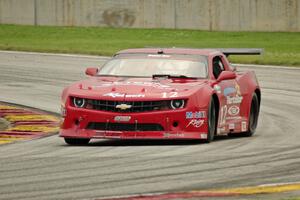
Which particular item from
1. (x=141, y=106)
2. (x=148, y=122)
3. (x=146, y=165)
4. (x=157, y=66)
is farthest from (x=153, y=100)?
(x=146, y=165)

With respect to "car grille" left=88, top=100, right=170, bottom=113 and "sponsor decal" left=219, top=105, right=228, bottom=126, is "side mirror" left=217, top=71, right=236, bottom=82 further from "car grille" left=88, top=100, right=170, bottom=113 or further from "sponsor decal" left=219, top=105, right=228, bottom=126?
"car grille" left=88, top=100, right=170, bottom=113

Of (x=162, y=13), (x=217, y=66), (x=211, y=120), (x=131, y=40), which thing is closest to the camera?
(x=211, y=120)

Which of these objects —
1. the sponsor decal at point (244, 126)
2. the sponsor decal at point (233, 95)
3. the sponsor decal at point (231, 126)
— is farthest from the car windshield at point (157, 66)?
the sponsor decal at point (244, 126)

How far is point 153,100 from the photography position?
14.2 metres

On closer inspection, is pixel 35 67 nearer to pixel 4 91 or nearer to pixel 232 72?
pixel 4 91

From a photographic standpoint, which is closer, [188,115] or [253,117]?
[188,115]

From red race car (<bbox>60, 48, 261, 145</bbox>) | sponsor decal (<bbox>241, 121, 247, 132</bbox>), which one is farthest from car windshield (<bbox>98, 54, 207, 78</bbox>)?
sponsor decal (<bbox>241, 121, 247, 132</bbox>)

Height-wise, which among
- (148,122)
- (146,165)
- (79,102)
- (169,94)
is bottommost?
(146,165)

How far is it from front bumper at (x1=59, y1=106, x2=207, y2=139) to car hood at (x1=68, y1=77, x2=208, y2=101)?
20 centimetres

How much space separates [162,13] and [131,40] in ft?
13.5

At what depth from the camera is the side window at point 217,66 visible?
52.1 feet

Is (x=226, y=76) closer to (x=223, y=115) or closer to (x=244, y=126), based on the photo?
(x=223, y=115)

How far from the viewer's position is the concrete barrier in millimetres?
45688

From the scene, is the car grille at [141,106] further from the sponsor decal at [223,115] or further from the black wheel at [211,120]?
the sponsor decal at [223,115]
